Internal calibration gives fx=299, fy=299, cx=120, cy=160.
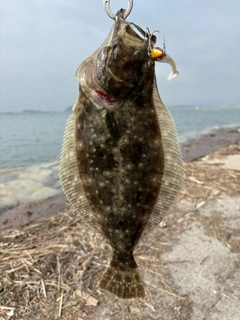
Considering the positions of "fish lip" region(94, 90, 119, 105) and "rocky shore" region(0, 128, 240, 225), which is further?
"rocky shore" region(0, 128, 240, 225)

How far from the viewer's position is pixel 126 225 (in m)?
2.37

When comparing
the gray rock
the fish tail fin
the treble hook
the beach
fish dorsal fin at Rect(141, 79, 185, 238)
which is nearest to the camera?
the treble hook

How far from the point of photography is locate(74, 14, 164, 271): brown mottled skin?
1941 mm

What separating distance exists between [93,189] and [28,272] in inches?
108

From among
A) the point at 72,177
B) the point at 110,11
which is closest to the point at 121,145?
the point at 72,177

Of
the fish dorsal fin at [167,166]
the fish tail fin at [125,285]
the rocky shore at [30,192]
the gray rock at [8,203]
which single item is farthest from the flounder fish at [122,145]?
the gray rock at [8,203]

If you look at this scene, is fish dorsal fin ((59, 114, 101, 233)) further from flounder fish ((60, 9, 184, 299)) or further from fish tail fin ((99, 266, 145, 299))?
fish tail fin ((99, 266, 145, 299))

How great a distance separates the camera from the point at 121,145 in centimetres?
214

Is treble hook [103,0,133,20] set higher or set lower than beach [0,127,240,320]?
higher

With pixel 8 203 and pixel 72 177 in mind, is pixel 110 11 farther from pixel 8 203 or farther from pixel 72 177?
pixel 8 203

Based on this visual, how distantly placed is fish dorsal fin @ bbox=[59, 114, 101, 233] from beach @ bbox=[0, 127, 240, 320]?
1.93 meters

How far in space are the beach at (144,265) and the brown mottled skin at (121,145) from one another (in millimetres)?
1867

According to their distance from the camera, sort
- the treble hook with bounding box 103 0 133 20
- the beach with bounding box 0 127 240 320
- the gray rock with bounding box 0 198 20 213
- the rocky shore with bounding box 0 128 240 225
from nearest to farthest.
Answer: the treble hook with bounding box 103 0 133 20, the beach with bounding box 0 127 240 320, the rocky shore with bounding box 0 128 240 225, the gray rock with bounding box 0 198 20 213

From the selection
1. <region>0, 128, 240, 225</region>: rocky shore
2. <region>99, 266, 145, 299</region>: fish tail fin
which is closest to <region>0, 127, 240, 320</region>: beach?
<region>0, 128, 240, 225</region>: rocky shore
